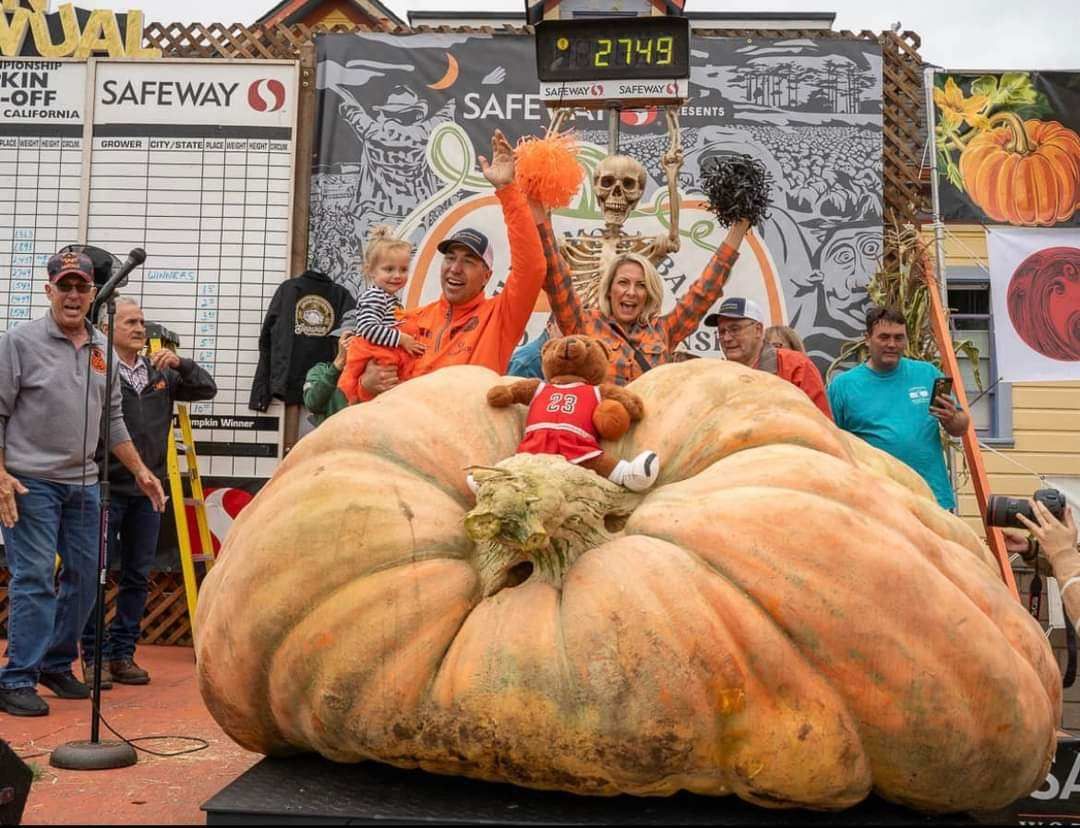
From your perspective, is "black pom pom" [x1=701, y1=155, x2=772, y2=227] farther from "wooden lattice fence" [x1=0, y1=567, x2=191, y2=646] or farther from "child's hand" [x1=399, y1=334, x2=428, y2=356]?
"wooden lattice fence" [x1=0, y1=567, x2=191, y2=646]

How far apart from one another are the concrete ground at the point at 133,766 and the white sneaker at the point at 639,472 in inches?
50.3

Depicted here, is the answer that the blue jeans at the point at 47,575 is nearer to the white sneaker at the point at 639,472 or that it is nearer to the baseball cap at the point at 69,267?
the baseball cap at the point at 69,267

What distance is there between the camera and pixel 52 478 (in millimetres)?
4270

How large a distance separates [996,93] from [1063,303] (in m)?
1.39

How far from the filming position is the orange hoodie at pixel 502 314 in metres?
3.24

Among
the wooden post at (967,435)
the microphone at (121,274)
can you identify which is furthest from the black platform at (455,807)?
the wooden post at (967,435)

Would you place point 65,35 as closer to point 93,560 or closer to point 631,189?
point 93,560

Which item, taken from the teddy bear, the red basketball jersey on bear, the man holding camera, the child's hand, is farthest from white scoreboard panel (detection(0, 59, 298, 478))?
the red basketball jersey on bear

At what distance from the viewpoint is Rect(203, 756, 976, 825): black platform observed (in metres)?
1.78

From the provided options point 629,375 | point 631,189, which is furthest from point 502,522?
point 631,189

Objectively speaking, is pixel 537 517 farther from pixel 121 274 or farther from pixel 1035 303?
pixel 1035 303

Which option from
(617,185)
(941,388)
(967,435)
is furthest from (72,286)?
(967,435)

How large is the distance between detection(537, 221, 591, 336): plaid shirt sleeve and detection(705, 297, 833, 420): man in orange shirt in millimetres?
533

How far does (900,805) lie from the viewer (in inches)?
75.9
